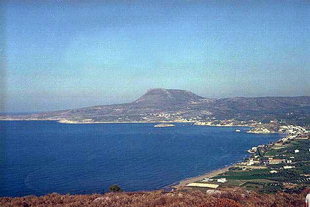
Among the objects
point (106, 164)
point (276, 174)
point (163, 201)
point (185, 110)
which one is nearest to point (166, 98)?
point (185, 110)

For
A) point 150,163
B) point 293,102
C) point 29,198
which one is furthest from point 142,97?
point 29,198

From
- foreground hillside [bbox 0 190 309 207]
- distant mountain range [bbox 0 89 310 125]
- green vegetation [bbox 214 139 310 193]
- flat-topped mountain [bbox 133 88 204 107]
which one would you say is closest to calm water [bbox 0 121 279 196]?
green vegetation [bbox 214 139 310 193]

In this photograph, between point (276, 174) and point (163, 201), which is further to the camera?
point (276, 174)

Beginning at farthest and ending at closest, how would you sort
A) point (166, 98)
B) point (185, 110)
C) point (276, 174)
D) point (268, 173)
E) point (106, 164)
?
point (166, 98), point (185, 110), point (106, 164), point (268, 173), point (276, 174)

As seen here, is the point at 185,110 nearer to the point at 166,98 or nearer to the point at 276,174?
the point at 166,98

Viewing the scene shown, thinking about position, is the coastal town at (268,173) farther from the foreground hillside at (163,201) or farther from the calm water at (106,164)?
the foreground hillside at (163,201)

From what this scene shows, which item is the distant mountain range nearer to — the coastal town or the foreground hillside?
the coastal town

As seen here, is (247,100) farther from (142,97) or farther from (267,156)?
(267,156)
